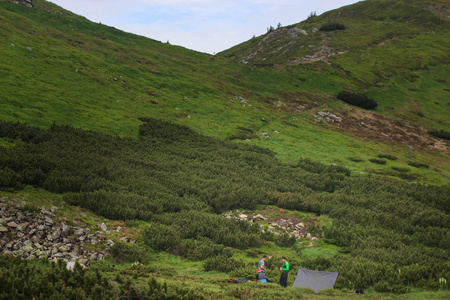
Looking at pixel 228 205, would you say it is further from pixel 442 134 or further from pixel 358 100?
pixel 358 100

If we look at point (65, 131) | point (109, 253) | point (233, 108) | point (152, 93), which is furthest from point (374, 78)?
point (109, 253)

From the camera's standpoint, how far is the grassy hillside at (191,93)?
34.9 meters

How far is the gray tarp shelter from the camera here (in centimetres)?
1295

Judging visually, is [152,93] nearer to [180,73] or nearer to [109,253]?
[180,73]

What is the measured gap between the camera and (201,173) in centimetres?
2688

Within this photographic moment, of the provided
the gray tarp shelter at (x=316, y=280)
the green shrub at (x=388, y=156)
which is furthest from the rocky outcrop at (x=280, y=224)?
the green shrub at (x=388, y=156)

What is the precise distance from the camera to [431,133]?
5428 cm

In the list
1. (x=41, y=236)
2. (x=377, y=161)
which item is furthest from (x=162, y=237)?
(x=377, y=161)

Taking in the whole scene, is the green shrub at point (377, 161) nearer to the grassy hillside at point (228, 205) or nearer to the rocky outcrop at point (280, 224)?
the grassy hillside at point (228, 205)

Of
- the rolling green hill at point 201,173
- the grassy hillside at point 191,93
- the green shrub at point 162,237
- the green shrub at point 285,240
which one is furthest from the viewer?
the grassy hillside at point 191,93

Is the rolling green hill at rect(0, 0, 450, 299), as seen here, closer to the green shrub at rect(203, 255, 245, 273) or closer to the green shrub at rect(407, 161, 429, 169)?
the green shrub at rect(203, 255, 245, 273)

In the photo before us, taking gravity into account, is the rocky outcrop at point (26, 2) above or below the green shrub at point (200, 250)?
above

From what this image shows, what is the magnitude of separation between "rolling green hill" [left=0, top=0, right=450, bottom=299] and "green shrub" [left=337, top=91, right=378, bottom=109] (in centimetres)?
174

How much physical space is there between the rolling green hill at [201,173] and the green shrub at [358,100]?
1.74 m
